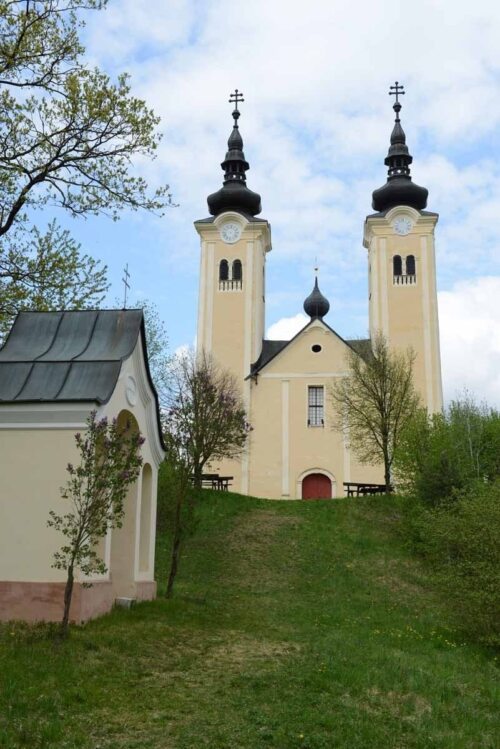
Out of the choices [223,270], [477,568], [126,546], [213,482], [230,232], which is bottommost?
[477,568]

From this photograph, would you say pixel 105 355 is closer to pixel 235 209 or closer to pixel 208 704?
pixel 208 704

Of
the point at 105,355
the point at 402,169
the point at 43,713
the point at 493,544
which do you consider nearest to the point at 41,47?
the point at 105,355

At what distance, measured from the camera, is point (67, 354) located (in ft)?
43.2

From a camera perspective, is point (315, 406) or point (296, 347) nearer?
point (315, 406)

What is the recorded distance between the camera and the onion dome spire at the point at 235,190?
41.0 metres

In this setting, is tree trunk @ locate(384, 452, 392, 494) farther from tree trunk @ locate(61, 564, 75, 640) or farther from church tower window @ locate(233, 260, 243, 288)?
tree trunk @ locate(61, 564, 75, 640)

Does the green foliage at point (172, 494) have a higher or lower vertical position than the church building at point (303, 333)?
lower

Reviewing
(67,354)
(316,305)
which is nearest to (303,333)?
(316,305)

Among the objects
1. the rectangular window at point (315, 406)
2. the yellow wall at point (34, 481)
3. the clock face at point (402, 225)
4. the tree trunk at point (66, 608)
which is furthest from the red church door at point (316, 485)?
the tree trunk at point (66, 608)

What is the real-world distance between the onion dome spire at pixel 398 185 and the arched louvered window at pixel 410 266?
2852 millimetres

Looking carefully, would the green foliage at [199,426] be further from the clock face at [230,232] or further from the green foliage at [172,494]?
the clock face at [230,232]

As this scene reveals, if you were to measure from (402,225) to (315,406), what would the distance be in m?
10.5

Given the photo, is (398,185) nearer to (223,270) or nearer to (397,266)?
(397,266)

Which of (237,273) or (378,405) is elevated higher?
(237,273)
